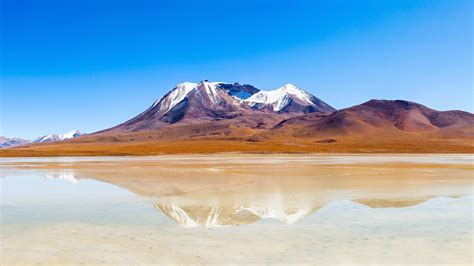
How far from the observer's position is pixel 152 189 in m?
20.2

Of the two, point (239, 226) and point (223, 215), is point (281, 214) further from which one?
point (239, 226)

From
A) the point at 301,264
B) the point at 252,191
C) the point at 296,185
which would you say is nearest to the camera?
the point at 301,264

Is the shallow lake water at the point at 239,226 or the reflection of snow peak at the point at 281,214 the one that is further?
the reflection of snow peak at the point at 281,214

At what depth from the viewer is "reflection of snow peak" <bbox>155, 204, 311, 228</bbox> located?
11.9 meters

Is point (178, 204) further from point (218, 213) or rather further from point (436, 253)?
point (436, 253)

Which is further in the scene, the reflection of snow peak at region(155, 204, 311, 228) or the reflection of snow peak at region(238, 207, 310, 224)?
the reflection of snow peak at region(238, 207, 310, 224)

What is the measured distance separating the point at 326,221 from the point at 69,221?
7.44 m

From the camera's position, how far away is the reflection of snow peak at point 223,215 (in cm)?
1190

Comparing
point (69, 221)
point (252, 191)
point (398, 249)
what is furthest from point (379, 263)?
point (252, 191)

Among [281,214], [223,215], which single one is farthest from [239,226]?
[281,214]

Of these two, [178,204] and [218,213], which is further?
[178,204]

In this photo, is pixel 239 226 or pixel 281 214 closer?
pixel 239 226

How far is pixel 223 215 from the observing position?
42.8 ft

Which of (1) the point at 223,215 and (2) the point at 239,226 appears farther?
(1) the point at 223,215
